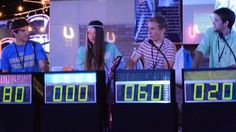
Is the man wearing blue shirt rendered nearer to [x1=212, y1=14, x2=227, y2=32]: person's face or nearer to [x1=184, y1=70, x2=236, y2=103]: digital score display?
[x1=212, y1=14, x2=227, y2=32]: person's face

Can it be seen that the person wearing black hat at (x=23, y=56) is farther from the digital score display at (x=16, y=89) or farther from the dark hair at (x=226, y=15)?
the dark hair at (x=226, y=15)

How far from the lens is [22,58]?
6.77m

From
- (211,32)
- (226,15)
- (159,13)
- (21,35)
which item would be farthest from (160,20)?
(21,35)

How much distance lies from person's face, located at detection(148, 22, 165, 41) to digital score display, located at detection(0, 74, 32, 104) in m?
2.37

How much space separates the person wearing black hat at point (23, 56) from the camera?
678 cm

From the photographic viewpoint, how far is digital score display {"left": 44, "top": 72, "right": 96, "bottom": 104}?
15.7ft

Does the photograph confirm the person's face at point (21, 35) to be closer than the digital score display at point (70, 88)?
No

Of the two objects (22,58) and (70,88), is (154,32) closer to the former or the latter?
(22,58)

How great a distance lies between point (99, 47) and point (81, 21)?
0.66 meters

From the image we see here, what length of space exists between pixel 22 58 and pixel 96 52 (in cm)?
98

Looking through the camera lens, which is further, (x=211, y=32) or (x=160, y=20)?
(x=160, y=20)

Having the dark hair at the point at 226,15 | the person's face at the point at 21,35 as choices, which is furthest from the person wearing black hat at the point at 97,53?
the dark hair at the point at 226,15

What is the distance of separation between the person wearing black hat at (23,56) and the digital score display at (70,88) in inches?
75.3
